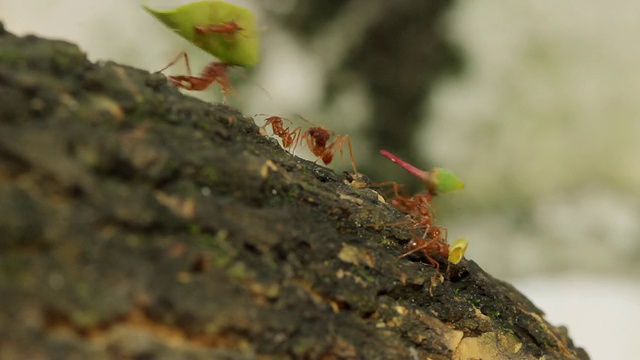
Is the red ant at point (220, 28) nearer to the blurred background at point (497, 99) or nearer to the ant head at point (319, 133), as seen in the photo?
the ant head at point (319, 133)

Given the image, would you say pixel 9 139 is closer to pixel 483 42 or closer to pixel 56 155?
pixel 56 155

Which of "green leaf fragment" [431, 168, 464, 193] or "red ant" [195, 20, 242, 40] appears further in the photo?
"green leaf fragment" [431, 168, 464, 193]

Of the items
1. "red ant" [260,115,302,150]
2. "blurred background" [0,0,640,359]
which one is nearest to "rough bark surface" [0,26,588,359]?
"red ant" [260,115,302,150]

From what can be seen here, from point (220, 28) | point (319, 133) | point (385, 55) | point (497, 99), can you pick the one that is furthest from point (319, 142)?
point (497, 99)

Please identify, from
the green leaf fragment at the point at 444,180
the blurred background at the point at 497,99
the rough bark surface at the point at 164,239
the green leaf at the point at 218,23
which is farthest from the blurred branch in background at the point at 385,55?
the rough bark surface at the point at 164,239

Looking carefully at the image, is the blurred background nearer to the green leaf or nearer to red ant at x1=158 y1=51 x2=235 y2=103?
red ant at x1=158 y1=51 x2=235 y2=103

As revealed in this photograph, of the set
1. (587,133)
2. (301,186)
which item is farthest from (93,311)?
(587,133)

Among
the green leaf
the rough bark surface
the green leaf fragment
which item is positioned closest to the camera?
the rough bark surface
